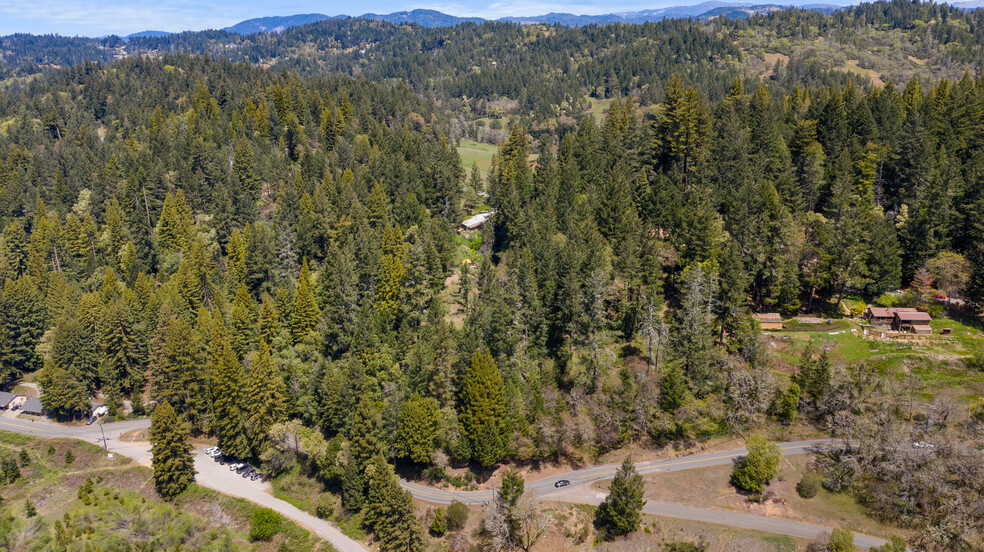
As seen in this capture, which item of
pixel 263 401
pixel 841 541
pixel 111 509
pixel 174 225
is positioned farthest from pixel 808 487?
pixel 174 225

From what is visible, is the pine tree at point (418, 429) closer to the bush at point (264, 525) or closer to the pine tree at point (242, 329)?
the bush at point (264, 525)

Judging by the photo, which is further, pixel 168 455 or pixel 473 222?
pixel 473 222

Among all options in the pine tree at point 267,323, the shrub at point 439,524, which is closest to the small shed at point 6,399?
the pine tree at point 267,323

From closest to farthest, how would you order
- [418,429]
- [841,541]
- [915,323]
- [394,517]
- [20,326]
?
[841,541] < [394,517] < [418,429] < [915,323] < [20,326]

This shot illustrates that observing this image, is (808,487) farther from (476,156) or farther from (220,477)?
(476,156)

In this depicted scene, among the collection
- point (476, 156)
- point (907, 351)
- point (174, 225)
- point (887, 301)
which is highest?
point (476, 156)

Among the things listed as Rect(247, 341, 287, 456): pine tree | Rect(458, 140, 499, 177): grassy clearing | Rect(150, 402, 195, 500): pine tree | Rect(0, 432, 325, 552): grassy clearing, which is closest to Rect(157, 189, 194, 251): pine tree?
Rect(0, 432, 325, 552): grassy clearing

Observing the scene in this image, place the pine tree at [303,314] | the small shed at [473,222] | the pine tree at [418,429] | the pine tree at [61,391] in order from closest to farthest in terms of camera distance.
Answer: the pine tree at [418,429], the pine tree at [303,314], the pine tree at [61,391], the small shed at [473,222]
